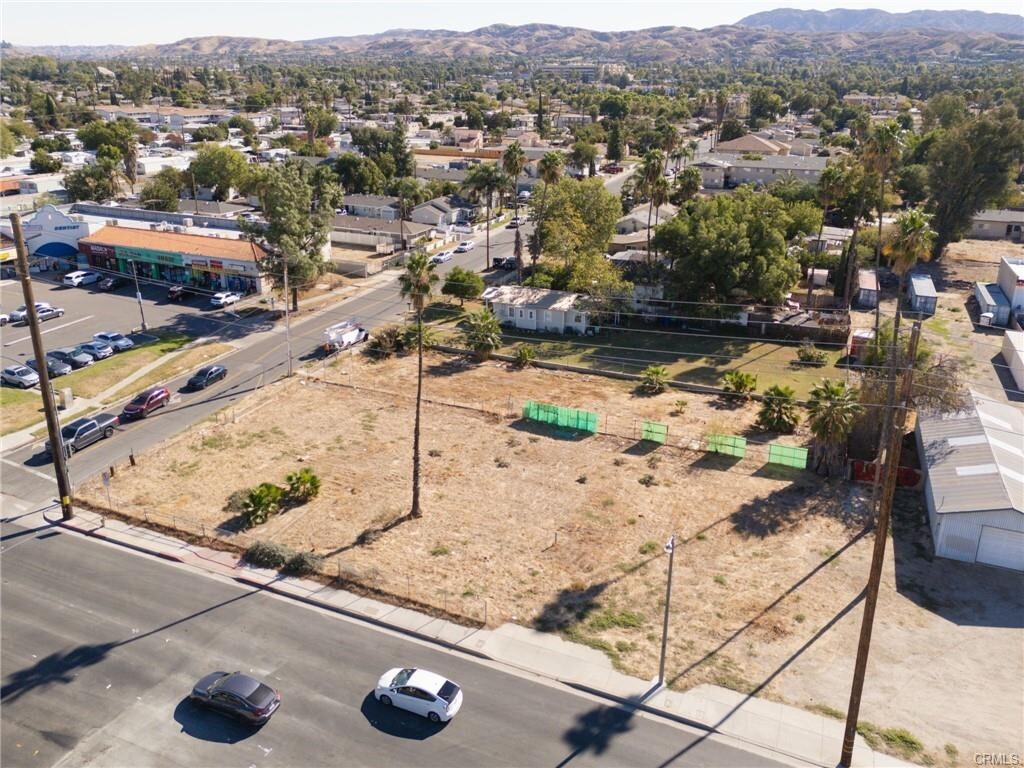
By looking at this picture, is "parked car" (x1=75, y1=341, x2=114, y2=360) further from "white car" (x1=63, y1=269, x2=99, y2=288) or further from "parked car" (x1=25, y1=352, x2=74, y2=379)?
"white car" (x1=63, y1=269, x2=99, y2=288)

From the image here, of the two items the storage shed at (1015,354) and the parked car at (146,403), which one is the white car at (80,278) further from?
the storage shed at (1015,354)

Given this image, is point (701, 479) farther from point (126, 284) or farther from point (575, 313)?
point (126, 284)

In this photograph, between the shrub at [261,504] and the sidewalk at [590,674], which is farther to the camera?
the shrub at [261,504]

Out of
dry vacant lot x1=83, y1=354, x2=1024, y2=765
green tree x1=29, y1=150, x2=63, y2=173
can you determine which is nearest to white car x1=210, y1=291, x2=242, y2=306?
dry vacant lot x1=83, y1=354, x2=1024, y2=765

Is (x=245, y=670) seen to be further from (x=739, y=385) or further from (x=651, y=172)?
(x=651, y=172)

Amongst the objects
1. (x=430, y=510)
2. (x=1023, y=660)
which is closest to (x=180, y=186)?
(x=430, y=510)

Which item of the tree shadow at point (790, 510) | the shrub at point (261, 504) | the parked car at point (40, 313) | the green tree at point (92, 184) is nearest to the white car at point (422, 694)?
the shrub at point (261, 504)
